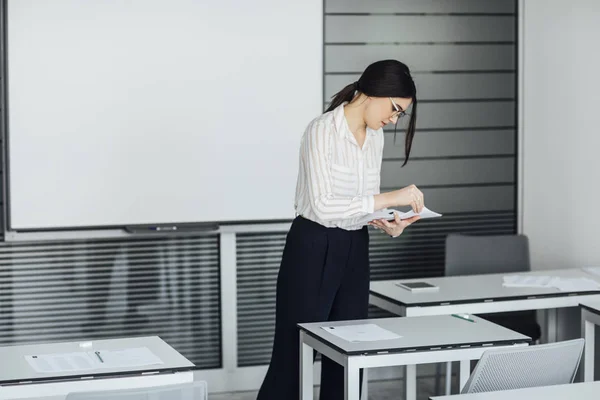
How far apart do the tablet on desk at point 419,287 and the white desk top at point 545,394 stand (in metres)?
1.51

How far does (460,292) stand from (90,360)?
6.07 feet

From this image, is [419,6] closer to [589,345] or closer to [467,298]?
[467,298]

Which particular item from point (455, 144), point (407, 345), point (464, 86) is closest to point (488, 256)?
point (455, 144)

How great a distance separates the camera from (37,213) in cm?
459

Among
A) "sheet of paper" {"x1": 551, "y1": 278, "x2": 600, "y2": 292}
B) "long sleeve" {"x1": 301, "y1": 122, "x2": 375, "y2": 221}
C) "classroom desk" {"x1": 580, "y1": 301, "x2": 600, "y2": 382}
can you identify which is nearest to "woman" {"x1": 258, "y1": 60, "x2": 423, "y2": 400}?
"long sleeve" {"x1": 301, "y1": 122, "x2": 375, "y2": 221}

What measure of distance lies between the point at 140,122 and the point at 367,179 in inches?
64.9

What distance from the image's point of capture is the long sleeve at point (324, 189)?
3297 millimetres

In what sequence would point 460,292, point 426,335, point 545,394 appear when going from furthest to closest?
1. point 460,292
2. point 426,335
3. point 545,394

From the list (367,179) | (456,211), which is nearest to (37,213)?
(367,179)

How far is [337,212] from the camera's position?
3297mm

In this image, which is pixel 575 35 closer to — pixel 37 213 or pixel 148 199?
pixel 148 199

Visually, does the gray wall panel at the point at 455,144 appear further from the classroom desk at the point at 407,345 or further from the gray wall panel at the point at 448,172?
the classroom desk at the point at 407,345

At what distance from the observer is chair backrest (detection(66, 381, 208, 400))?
86.9 inches

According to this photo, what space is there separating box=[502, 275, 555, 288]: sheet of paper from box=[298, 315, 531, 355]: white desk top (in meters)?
0.86
